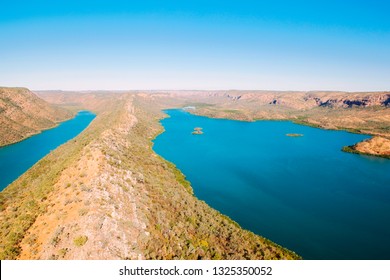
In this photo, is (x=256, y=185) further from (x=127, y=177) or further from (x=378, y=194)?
(x=127, y=177)

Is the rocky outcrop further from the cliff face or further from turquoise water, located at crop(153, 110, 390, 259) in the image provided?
the cliff face

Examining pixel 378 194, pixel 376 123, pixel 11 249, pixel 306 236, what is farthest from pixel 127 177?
pixel 376 123

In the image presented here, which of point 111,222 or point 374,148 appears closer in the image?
point 111,222

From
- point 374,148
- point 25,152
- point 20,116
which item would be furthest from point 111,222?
point 20,116

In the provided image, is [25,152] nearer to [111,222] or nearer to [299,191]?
[111,222]

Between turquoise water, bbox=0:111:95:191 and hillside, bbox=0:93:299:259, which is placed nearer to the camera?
hillside, bbox=0:93:299:259

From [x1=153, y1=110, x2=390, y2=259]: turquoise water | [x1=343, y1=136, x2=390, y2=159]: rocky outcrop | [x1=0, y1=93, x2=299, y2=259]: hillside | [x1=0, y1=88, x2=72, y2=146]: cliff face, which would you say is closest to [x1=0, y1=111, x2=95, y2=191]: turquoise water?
[x1=0, y1=88, x2=72, y2=146]: cliff face
